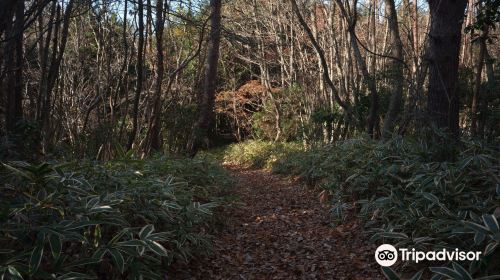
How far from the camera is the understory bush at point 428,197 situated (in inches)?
100

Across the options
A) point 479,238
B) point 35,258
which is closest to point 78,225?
point 35,258

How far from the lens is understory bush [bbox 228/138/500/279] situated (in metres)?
2.54

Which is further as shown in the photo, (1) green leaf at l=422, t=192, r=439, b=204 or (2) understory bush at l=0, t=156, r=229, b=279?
(1) green leaf at l=422, t=192, r=439, b=204

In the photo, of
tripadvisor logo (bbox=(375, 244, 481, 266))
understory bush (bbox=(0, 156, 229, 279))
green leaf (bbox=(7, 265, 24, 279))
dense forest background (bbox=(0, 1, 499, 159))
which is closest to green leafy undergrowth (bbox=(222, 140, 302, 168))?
dense forest background (bbox=(0, 1, 499, 159))

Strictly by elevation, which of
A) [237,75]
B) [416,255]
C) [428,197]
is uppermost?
[237,75]

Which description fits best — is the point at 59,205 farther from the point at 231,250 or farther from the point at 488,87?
the point at 488,87

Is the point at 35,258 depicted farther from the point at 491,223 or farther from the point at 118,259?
the point at 491,223

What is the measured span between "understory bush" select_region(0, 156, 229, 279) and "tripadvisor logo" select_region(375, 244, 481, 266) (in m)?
1.59

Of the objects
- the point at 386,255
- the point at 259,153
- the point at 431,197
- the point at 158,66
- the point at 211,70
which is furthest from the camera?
the point at 259,153

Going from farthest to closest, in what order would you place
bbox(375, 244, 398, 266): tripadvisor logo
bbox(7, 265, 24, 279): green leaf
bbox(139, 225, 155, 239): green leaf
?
1. bbox(375, 244, 398, 266): tripadvisor logo
2. bbox(139, 225, 155, 239): green leaf
3. bbox(7, 265, 24, 279): green leaf

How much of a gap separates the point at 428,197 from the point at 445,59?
2602mm

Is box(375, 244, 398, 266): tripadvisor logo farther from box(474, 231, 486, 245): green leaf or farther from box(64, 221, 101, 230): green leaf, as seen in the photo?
box(64, 221, 101, 230): green leaf

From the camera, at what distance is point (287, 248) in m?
4.06

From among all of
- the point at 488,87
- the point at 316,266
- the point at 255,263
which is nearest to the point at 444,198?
the point at 316,266
